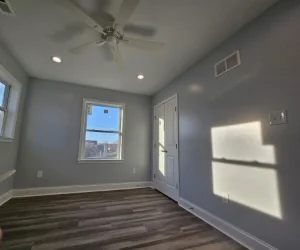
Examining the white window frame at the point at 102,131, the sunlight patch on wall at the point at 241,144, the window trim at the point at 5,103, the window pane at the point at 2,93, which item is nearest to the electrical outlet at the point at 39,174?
the white window frame at the point at 102,131

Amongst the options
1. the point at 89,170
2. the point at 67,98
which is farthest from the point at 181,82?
the point at 89,170

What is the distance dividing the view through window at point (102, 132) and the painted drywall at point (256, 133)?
225 cm

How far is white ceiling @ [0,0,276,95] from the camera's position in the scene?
182cm

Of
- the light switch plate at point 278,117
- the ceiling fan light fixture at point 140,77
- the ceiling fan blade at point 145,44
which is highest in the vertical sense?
the ceiling fan light fixture at point 140,77

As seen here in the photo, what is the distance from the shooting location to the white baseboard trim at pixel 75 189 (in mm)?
3384

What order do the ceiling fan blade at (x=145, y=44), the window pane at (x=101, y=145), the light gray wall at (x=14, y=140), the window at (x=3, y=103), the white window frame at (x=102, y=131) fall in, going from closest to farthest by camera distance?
the ceiling fan blade at (x=145, y=44) → the light gray wall at (x=14, y=140) → the window at (x=3, y=103) → the white window frame at (x=102, y=131) → the window pane at (x=101, y=145)

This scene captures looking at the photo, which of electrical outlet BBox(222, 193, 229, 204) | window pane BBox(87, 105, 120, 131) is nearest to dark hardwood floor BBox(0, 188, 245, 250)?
electrical outlet BBox(222, 193, 229, 204)

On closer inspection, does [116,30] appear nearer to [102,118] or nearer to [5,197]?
[102,118]

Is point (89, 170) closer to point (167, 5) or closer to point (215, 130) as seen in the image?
point (215, 130)

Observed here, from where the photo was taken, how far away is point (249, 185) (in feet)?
6.24

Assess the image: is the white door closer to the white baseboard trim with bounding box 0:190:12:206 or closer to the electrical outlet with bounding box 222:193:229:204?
the electrical outlet with bounding box 222:193:229:204

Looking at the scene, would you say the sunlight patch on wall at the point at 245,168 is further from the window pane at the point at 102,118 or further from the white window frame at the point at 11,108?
the white window frame at the point at 11,108

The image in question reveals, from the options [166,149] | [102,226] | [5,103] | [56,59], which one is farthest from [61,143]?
[166,149]

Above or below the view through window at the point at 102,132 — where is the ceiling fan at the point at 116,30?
above
